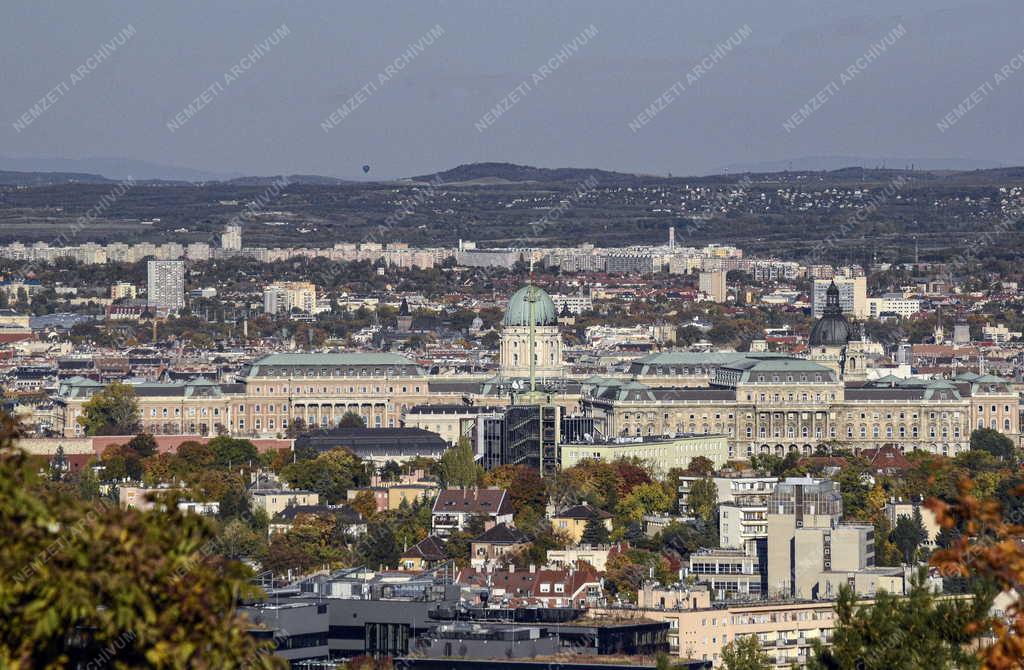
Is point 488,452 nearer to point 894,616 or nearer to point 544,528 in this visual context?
point 544,528

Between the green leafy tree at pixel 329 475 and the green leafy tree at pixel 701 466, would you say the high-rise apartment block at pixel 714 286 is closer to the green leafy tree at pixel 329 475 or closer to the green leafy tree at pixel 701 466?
the green leafy tree at pixel 701 466

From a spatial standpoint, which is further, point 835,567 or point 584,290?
point 584,290

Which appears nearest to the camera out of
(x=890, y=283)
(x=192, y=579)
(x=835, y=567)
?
(x=192, y=579)

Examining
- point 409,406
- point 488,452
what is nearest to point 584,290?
point 409,406

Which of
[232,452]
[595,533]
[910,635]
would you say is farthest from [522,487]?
[910,635]

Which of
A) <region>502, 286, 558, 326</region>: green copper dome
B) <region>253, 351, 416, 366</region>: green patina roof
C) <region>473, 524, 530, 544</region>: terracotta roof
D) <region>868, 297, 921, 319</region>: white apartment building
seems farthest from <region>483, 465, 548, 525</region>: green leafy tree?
<region>868, 297, 921, 319</region>: white apartment building

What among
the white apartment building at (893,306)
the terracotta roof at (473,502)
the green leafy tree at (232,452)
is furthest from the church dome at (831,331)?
the white apartment building at (893,306)

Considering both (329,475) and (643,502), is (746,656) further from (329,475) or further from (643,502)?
(329,475)
